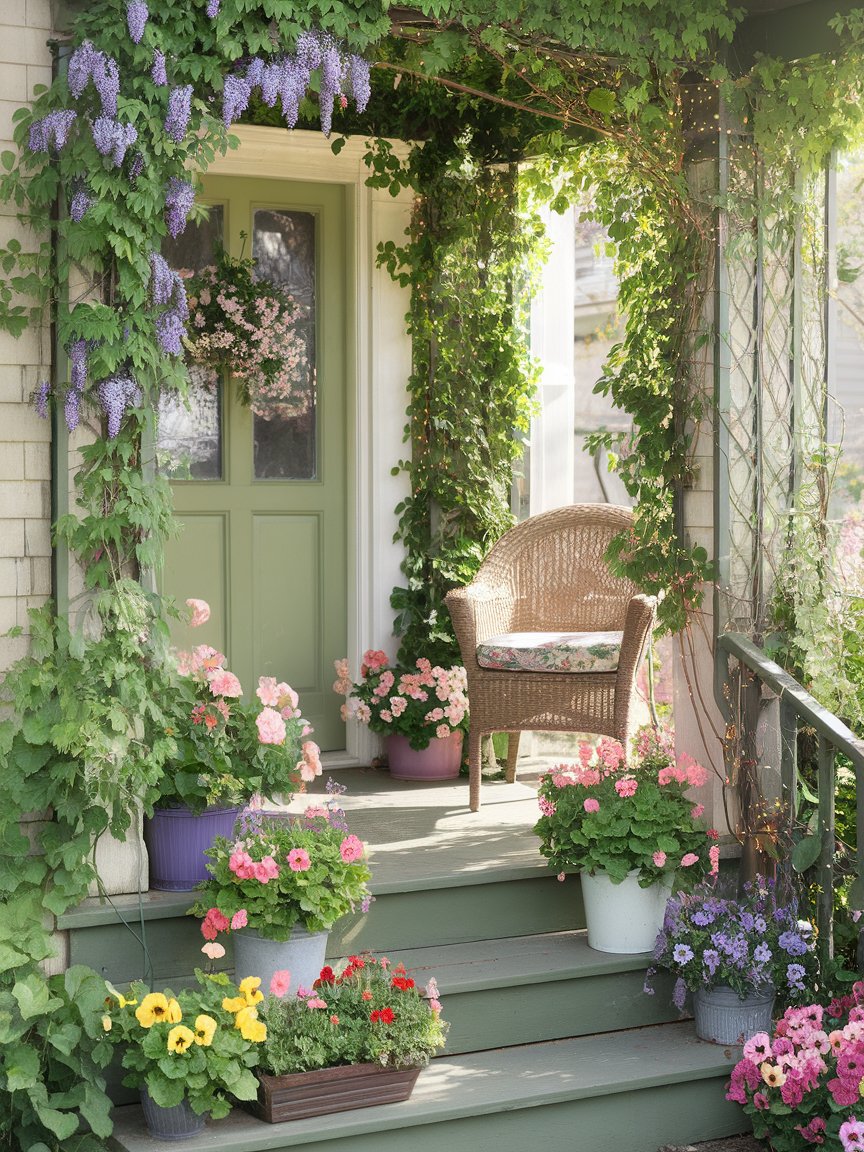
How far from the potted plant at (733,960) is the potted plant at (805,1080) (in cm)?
14

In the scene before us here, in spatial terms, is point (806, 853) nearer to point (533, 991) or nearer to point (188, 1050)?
point (533, 991)

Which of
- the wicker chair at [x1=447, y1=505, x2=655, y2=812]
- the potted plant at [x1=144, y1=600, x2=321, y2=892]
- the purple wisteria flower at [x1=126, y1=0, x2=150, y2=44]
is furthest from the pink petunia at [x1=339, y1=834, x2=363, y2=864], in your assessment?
the purple wisteria flower at [x1=126, y1=0, x2=150, y2=44]

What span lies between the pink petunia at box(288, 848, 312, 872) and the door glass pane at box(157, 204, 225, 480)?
2017 mm

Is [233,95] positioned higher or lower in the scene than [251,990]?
higher

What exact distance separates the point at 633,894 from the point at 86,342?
1898 millimetres

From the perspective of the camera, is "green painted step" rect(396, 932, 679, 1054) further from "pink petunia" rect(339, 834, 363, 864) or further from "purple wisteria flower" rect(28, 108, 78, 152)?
"purple wisteria flower" rect(28, 108, 78, 152)

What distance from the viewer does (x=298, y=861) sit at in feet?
10.6

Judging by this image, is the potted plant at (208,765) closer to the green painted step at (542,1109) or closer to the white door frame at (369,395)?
the green painted step at (542,1109)

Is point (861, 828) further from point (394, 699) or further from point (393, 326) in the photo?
point (393, 326)

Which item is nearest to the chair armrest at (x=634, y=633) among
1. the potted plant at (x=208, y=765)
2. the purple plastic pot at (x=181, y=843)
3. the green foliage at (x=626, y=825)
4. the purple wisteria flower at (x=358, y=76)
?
the green foliage at (x=626, y=825)

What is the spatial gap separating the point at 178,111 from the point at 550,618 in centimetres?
241

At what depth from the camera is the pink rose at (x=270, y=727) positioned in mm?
3623

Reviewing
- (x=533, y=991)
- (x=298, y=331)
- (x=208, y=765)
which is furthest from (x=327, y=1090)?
(x=298, y=331)

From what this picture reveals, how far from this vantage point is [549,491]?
5.59 m
